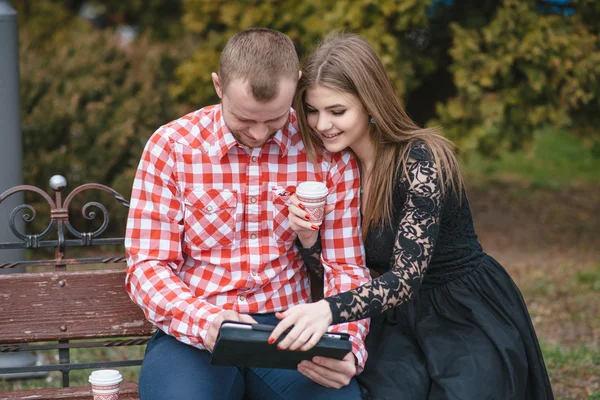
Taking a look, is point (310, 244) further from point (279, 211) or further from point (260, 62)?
point (260, 62)

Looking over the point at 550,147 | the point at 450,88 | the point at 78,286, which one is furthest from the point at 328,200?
the point at 550,147

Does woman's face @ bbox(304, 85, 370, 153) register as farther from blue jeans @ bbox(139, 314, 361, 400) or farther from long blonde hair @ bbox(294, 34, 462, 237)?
blue jeans @ bbox(139, 314, 361, 400)

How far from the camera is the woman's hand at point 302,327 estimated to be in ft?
8.41

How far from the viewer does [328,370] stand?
2803 mm

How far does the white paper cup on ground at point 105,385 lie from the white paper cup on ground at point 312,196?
2.90 feet

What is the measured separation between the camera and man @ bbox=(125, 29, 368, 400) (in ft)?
9.35

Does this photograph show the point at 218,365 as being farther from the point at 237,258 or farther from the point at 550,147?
the point at 550,147

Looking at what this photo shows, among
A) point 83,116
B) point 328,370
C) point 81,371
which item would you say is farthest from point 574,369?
point 83,116

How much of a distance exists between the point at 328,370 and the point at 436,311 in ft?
1.89

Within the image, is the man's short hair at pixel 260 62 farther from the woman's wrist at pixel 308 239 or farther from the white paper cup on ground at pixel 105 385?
the white paper cup on ground at pixel 105 385

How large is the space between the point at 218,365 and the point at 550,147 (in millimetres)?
12050

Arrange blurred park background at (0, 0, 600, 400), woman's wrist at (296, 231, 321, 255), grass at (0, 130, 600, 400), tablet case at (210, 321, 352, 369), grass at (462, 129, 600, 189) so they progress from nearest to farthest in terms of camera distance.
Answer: tablet case at (210, 321, 352, 369) → woman's wrist at (296, 231, 321, 255) → grass at (0, 130, 600, 400) → blurred park background at (0, 0, 600, 400) → grass at (462, 129, 600, 189)

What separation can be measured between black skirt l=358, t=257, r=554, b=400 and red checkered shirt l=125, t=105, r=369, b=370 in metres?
0.13

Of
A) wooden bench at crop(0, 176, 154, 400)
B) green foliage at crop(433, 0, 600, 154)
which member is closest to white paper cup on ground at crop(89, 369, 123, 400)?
wooden bench at crop(0, 176, 154, 400)
